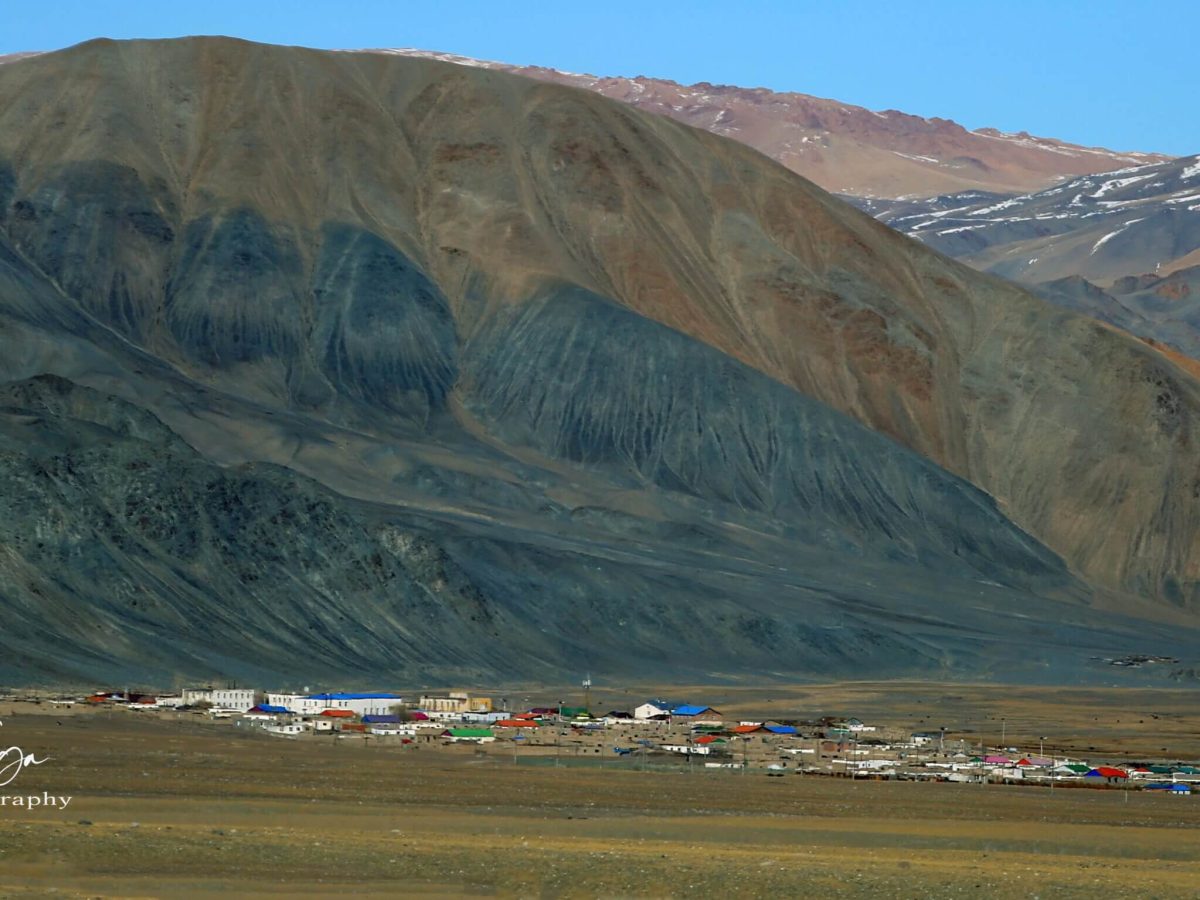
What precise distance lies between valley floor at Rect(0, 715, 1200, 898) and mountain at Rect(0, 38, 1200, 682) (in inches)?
2182

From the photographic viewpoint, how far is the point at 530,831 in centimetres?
4481

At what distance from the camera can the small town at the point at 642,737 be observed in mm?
68500

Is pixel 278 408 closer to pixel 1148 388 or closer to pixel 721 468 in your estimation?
pixel 721 468

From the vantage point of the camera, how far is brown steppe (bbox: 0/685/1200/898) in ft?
122

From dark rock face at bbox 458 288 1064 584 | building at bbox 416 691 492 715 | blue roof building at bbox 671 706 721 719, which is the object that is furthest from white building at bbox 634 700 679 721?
dark rock face at bbox 458 288 1064 584

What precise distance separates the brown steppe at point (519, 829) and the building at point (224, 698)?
1596 cm

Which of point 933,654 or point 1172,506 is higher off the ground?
point 1172,506

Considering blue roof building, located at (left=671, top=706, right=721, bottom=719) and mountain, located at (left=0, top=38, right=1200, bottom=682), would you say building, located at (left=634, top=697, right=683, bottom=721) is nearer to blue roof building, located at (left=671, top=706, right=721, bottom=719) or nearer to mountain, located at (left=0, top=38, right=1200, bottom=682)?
blue roof building, located at (left=671, top=706, right=721, bottom=719)

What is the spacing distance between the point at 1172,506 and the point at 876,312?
30.1 meters

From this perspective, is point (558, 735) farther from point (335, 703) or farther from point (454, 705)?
point (335, 703)

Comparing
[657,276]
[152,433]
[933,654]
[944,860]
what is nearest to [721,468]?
[657,276]

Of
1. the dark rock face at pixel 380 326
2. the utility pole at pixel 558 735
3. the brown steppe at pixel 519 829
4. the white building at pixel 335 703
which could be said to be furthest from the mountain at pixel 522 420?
the brown steppe at pixel 519 829

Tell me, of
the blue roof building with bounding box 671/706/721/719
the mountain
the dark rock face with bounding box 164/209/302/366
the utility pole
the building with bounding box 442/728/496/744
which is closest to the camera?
the utility pole

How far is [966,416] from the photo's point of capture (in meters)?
197
